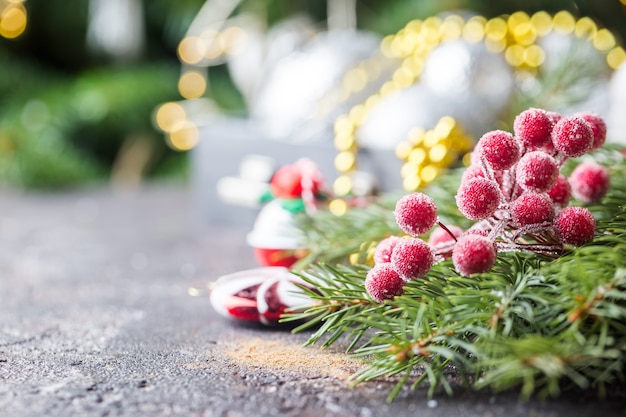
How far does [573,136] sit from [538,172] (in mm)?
26

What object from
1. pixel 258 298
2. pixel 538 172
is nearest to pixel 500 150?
pixel 538 172

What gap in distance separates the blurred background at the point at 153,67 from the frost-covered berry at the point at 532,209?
0.40 meters

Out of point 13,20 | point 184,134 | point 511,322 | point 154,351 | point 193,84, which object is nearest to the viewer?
point 511,322

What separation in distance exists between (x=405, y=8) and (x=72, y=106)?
651 millimetres

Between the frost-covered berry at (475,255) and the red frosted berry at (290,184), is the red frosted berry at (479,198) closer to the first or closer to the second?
the frost-covered berry at (475,255)

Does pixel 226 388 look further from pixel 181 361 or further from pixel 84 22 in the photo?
pixel 84 22

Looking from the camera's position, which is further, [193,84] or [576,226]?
[193,84]

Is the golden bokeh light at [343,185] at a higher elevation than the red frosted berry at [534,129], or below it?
below

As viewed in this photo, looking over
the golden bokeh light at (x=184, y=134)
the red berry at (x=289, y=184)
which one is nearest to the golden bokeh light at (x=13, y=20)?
the golden bokeh light at (x=184, y=134)

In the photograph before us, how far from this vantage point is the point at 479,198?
0.34 metres

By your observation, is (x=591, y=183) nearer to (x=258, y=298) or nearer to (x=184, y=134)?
(x=258, y=298)

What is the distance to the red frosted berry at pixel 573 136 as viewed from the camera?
0.35m

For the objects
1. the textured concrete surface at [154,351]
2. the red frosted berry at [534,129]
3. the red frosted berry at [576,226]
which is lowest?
the textured concrete surface at [154,351]

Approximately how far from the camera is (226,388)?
13.7 inches
